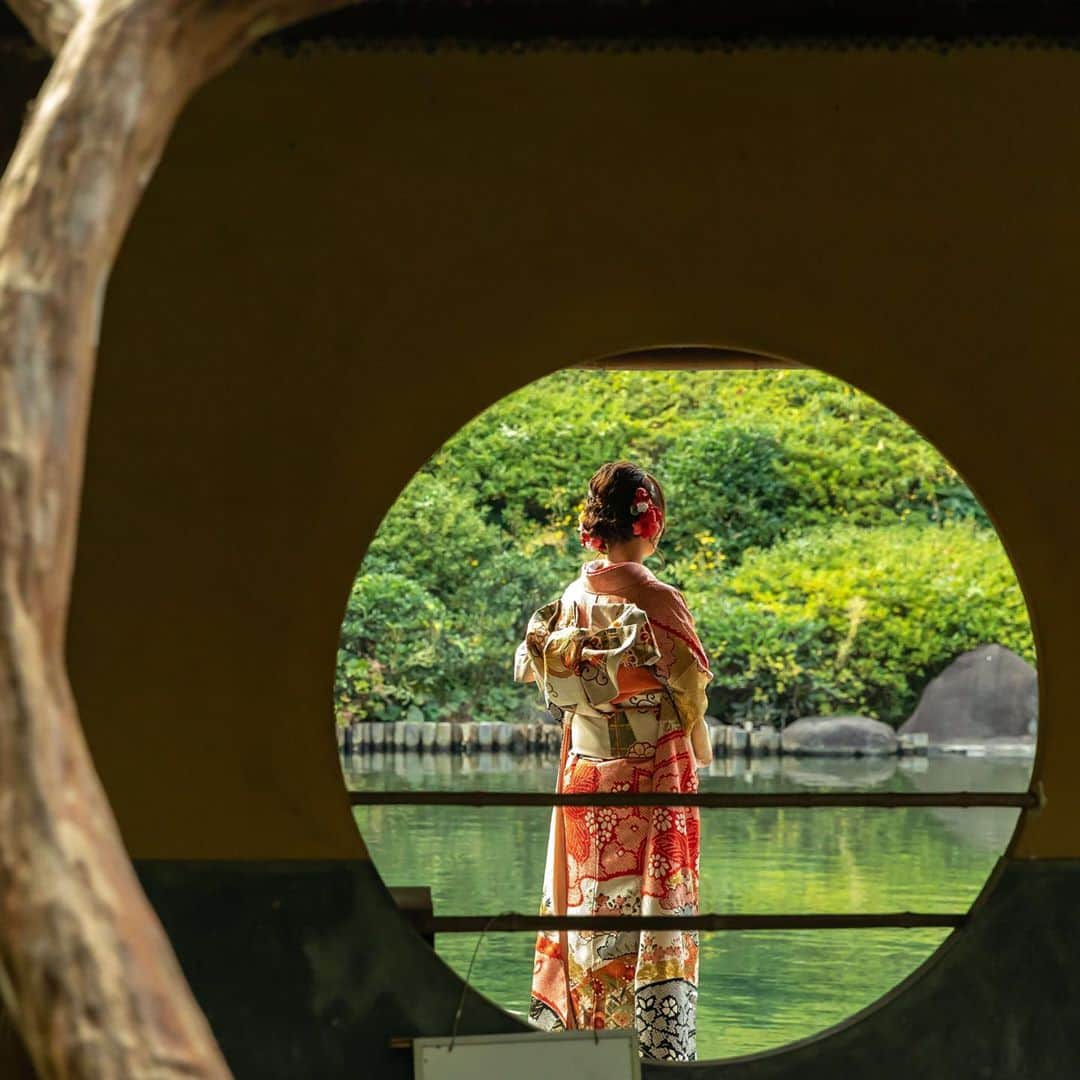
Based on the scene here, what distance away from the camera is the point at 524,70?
358cm

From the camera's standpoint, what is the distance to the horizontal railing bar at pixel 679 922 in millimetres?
3533

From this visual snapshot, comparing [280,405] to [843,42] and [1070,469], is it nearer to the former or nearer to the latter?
[843,42]

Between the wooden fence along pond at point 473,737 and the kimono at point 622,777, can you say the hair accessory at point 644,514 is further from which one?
the wooden fence along pond at point 473,737

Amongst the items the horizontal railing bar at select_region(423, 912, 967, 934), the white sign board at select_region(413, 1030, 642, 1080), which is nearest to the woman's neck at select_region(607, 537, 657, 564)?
the horizontal railing bar at select_region(423, 912, 967, 934)

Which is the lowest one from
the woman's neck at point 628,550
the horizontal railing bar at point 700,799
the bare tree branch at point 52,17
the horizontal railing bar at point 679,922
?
the horizontal railing bar at point 679,922

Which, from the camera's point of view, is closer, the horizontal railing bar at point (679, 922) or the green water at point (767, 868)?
the horizontal railing bar at point (679, 922)

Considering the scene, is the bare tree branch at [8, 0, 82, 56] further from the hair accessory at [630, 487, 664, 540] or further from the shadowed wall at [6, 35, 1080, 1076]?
the hair accessory at [630, 487, 664, 540]

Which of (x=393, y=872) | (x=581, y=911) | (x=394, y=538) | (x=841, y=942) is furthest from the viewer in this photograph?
(x=394, y=538)

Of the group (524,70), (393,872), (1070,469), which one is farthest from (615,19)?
(393,872)

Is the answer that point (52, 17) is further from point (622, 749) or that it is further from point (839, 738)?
point (839, 738)

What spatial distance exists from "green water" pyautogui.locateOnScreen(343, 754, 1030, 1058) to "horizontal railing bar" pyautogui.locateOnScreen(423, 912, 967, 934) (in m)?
2.14

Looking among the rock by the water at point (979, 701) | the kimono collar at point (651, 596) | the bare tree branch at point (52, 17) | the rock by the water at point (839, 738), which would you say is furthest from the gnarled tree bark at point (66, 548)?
the rock by the water at point (979, 701)

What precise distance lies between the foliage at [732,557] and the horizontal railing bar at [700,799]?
39.1ft

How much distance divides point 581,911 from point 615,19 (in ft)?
6.56
